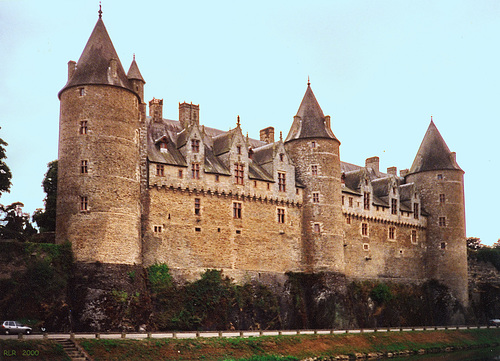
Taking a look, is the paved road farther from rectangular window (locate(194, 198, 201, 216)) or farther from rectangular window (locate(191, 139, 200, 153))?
rectangular window (locate(191, 139, 200, 153))

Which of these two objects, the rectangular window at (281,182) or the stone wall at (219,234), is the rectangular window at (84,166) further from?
the rectangular window at (281,182)

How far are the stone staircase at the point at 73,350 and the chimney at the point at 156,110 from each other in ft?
80.0

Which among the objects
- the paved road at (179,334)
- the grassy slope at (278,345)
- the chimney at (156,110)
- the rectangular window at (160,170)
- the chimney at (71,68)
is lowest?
the grassy slope at (278,345)

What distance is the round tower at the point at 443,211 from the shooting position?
71.0 m

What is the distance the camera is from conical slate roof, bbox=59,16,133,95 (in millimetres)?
47406

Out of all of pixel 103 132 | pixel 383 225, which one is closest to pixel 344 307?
pixel 383 225

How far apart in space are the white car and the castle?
23.6 feet

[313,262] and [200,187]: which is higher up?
[200,187]

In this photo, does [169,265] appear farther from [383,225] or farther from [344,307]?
[383,225]

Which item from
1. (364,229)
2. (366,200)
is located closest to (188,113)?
(366,200)

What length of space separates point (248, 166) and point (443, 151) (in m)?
25.7

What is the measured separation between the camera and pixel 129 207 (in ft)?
154

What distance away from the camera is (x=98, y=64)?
1887 inches

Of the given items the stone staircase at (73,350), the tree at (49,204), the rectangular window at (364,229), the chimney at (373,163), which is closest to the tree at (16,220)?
the tree at (49,204)
